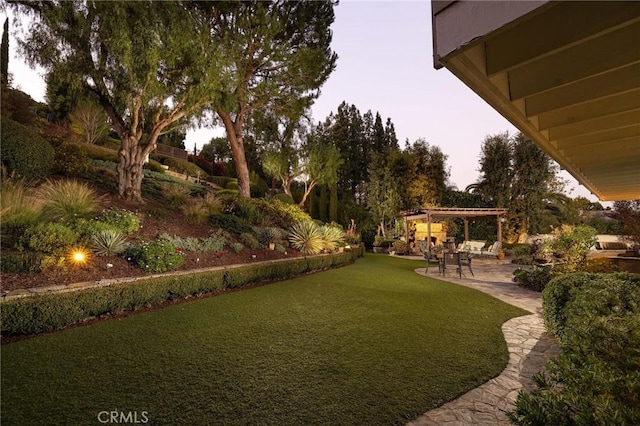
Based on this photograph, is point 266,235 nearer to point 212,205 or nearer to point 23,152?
point 212,205

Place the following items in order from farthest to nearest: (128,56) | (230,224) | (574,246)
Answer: (230,224)
(574,246)
(128,56)

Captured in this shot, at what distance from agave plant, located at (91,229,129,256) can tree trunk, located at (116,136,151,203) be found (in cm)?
294

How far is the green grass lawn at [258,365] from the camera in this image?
2316 millimetres

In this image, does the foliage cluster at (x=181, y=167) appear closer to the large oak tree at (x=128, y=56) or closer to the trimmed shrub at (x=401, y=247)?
the large oak tree at (x=128, y=56)

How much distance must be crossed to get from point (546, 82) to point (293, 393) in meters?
3.04

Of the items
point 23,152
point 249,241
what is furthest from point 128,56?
point 249,241

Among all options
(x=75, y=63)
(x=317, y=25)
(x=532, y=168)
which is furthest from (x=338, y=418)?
(x=532, y=168)

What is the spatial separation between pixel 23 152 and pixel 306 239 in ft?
25.5

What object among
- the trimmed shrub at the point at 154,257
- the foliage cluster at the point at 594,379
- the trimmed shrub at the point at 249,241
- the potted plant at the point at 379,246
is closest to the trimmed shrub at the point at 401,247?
the potted plant at the point at 379,246

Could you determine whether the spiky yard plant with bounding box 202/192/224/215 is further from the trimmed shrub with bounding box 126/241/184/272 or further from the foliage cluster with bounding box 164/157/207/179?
the foliage cluster with bounding box 164/157/207/179

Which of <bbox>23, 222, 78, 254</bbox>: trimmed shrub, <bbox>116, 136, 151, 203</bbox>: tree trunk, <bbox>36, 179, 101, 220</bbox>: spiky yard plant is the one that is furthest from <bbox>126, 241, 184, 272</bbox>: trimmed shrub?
<bbox>116, 136, 151, 203</bbox>: tree trunk

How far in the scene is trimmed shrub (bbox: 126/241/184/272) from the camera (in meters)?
5.57

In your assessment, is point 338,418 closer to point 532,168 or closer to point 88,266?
point 88,266

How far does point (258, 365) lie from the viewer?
3072 mm
